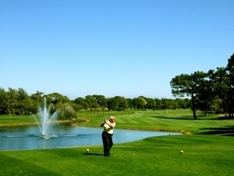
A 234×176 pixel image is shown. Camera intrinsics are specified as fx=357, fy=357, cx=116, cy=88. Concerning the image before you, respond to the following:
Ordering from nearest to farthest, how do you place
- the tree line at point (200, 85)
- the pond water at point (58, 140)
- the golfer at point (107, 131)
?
the golfer at point (107, 131)
the pond water at point (58, 140)
the tree line at point (200, 85)

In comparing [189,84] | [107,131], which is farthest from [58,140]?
[189,84]

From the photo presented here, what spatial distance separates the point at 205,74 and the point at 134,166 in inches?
3827

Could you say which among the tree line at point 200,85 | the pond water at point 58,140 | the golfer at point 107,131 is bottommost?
the pond water at point 58,140

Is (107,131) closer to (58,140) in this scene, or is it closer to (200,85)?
(58,140)

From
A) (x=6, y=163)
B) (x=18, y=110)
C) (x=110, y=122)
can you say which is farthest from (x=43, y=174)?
(x=18, y=110)

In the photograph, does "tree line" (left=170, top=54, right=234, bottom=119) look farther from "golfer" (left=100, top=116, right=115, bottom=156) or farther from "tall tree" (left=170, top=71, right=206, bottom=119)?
"golfer" (left=100, top=116, right=115, bottom=156)

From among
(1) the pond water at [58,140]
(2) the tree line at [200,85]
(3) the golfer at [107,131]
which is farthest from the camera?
(2) the tree line at [200,85]

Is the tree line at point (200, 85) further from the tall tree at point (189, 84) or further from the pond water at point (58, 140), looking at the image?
the pond water at point (58, 140)

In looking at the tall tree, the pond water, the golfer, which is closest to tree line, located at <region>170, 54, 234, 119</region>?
the tall tree

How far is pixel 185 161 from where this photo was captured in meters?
18.3

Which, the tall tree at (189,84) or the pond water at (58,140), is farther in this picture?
the tall tree at (189,84)

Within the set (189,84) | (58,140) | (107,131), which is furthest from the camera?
(189,84)

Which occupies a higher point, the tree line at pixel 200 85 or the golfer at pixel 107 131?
the tree line at pixel 200 85

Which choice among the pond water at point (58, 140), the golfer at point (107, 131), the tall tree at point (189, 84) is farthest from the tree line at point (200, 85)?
the golfer at point (107, 131)
